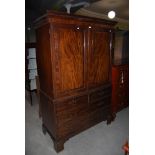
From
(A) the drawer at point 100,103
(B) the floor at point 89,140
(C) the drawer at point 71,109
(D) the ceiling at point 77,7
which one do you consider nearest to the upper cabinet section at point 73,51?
(C) the drawer at point 71,109

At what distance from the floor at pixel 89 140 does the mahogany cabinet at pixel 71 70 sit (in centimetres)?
14

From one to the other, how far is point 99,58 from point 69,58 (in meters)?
0.59

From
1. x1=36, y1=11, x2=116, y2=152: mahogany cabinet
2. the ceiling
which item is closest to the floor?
x1=36, y1=11, x2=116, y2=152: mahogany cabinet

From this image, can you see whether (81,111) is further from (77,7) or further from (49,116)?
(77,7)

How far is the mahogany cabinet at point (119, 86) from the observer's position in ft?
9.28

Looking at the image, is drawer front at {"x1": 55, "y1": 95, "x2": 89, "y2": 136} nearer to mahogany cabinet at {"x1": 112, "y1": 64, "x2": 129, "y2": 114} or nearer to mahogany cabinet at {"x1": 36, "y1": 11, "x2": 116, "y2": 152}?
mahogany cabinet at {"x1": 36, "y1": 11, "x2": 116, "y2": 152}

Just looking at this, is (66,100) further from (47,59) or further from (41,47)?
(41,47)

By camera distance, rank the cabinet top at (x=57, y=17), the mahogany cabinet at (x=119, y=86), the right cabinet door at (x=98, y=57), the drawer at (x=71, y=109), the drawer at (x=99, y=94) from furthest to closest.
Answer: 1. the mahogany cabinet at (x=119, y=86)
2. the drawer at (x=99, y=94)
3. the right cabinet door at (x=98, y=57)
4. the drawer at (x=71, y=109)
5. the cabinet top at (x=57, y=17)

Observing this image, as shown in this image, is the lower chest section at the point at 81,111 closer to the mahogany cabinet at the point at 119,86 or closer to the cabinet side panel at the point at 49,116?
the cabinet side panel at the point at 49,116

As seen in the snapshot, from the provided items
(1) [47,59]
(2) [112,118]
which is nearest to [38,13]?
(1) [47,59]

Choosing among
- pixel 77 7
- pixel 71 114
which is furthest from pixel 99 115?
pixel 77 7
